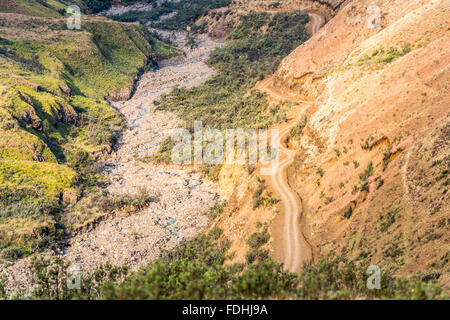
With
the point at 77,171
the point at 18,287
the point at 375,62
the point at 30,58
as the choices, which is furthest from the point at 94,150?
the point at 375,62

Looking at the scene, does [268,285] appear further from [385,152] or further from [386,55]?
[386,55]

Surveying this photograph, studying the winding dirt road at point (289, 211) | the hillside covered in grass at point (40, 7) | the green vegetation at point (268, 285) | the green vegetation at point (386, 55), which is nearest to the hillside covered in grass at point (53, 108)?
the hillside covered in grass at point (40, 7)

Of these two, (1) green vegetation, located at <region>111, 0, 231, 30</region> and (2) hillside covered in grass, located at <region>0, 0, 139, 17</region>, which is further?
(1) green vegetation, located at <region>111, 0, 231, 30</region>

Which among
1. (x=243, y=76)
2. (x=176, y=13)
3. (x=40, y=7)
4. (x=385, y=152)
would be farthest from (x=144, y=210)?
(x=176, y=13)

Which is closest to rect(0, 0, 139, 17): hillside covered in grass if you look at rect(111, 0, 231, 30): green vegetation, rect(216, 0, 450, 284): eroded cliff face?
rect(111, 0, 231, 30): green vegetation

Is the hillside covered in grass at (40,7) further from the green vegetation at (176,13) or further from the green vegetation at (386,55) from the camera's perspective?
the green vegetation at (386,55)

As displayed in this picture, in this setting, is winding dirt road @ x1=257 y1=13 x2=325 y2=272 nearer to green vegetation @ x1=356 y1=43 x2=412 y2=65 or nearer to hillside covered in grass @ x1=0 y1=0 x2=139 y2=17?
green vegetation @ x1=356 y1=43 x2=412 y2=65
